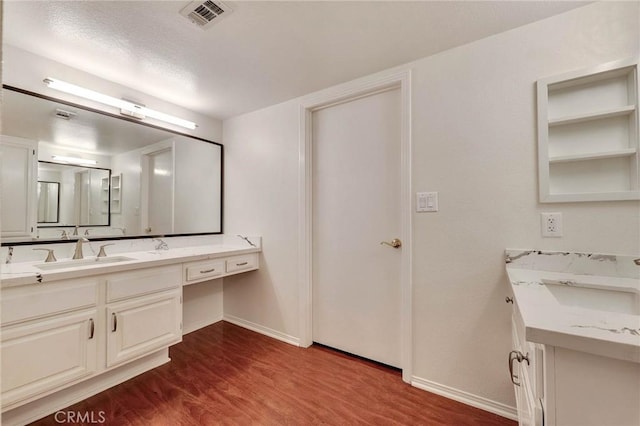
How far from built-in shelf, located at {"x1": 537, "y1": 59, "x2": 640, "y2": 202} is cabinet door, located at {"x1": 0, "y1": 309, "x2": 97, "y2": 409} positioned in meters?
2.65

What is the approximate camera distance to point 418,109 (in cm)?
193

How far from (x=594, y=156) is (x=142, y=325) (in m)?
2.76

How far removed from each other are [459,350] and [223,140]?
281cm

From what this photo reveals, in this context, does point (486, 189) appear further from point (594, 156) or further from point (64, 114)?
point (64, 114)

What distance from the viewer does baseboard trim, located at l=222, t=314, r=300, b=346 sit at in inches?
99.9

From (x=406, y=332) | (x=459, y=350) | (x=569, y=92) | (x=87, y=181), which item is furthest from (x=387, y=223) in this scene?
(x=87, y=181)

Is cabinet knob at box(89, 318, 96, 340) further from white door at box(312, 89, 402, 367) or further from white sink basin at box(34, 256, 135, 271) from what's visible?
white door at box(312, 89, 402, 367)

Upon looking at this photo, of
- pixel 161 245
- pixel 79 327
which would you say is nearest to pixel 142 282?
pixel 79 327

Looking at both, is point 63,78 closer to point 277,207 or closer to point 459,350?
point 277,207

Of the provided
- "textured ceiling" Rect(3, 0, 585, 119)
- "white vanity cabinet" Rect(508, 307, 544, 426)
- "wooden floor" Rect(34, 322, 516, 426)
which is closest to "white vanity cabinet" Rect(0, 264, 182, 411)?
"wooden floor" Rect(34, 322, 516, 426)

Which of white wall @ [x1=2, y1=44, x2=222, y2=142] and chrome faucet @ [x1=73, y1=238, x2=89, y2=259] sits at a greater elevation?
white wall @ [x1=2, y1=44, x2=222, y2=142]

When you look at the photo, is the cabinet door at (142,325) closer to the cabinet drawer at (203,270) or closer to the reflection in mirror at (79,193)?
the cabinet drawer at (203,270)

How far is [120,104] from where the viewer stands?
88.2 inches

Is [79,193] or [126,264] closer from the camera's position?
[126,264]
